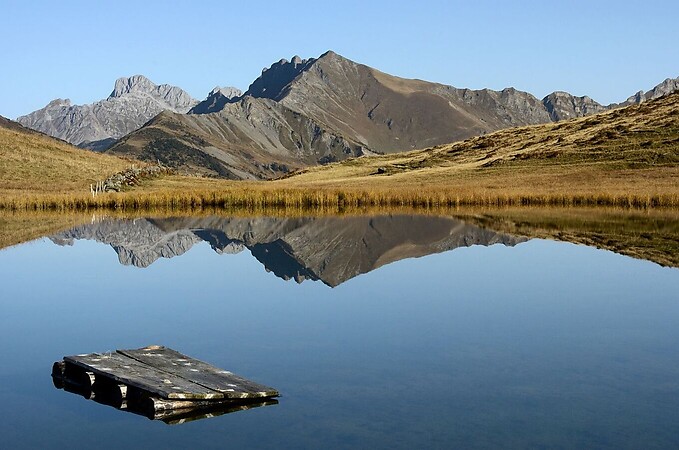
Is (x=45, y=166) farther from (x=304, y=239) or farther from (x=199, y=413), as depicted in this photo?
(x=199, y=413)

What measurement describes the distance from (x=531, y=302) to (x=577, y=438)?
43.4 feet

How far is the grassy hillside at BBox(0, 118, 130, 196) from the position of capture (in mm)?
84188

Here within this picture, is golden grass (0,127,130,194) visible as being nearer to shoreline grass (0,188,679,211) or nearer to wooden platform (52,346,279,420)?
shoreline grass (0,188,679,211)

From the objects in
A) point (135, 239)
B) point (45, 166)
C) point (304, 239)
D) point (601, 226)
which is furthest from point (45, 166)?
point (601, 226)

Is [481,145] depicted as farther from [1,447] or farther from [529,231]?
[1,447]

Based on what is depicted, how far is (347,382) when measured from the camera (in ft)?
54.4

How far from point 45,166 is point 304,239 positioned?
57.8 meters

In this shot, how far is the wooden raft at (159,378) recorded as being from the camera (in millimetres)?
14766

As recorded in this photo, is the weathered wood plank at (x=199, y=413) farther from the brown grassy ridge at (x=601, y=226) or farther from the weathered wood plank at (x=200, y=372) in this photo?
the brown grassy ridge at (x=601, y=226)

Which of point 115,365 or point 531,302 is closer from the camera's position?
point 115,365

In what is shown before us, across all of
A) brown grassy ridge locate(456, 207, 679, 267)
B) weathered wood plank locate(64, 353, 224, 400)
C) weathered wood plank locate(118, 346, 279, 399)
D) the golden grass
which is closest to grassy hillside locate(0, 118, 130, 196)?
the golden grass

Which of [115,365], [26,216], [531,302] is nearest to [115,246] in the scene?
[26,216]

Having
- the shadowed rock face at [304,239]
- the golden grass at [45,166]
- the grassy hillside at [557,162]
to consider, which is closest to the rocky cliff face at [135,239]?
the shadowed rock face at [304,239]

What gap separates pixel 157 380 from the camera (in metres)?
15.5
